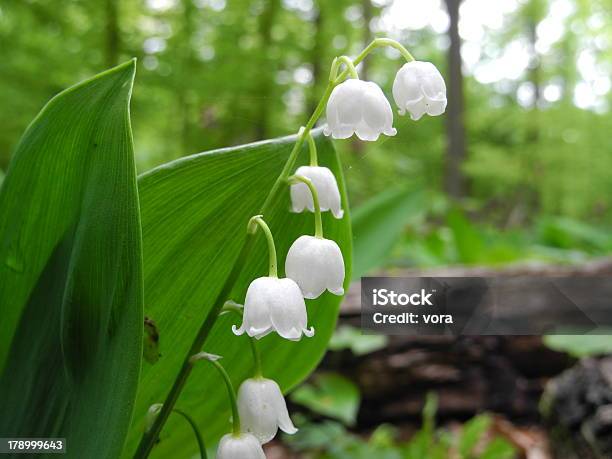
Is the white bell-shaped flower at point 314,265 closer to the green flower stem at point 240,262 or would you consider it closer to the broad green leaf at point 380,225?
the green flower stem at point 240,262

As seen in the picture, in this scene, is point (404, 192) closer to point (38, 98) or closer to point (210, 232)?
point (210, 232)

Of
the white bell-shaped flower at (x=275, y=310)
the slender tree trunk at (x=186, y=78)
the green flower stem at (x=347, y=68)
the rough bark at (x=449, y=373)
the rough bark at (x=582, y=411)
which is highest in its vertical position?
the slender tree trunk at (x=186, y=78)

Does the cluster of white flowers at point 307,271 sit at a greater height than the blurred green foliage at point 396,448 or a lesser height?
greater

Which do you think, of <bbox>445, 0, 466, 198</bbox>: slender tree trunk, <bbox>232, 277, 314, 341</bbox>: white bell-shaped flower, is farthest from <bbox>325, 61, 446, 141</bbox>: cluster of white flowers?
<bbox>445, 0, 466, 198</bbox>: slender tree trunk

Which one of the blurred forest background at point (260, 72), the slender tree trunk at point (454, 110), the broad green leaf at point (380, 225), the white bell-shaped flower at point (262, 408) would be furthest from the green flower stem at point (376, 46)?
the slender tree trunk at point (454, 110)

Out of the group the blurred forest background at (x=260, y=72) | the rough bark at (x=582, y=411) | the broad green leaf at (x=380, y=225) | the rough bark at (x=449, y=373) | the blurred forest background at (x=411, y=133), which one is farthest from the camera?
the blurred forest background at (x=260, y=72)

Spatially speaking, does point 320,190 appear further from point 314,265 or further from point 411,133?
point 411,133
